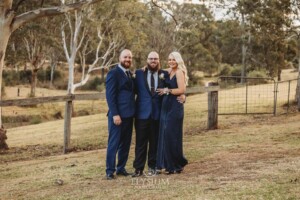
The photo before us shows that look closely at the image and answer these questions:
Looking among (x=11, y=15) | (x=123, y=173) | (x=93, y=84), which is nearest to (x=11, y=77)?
(x=93, y=84)

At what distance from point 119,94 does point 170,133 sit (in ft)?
3.29

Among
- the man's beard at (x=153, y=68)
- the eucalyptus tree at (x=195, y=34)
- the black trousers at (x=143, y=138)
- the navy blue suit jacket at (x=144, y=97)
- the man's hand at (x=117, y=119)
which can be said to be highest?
the eucalyptus tree at (x=195, y=34)

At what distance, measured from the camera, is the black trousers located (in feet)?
23.5

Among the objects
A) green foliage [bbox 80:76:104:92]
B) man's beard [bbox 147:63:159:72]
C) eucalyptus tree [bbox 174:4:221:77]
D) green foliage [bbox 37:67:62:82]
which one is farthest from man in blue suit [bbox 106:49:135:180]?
green foliage [bbox 37:67:62:82]

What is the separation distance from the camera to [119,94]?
7.11m

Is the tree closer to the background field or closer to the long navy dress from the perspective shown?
the background field

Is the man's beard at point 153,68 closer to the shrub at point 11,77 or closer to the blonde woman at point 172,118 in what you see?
the blonde woman at point 172,118

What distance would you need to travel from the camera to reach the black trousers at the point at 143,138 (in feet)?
23.5

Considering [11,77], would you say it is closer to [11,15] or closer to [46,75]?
[46,75]

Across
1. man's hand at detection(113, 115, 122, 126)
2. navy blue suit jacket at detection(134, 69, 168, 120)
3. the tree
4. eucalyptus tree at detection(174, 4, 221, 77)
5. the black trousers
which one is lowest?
the black trousers

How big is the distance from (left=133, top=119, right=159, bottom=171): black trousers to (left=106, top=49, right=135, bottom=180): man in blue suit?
0.20 m

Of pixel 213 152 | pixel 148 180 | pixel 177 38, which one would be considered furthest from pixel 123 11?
pixel 148 180

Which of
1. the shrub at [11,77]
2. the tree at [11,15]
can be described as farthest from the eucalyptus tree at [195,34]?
the tree at [11,15]

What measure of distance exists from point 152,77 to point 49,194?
7.55ft
